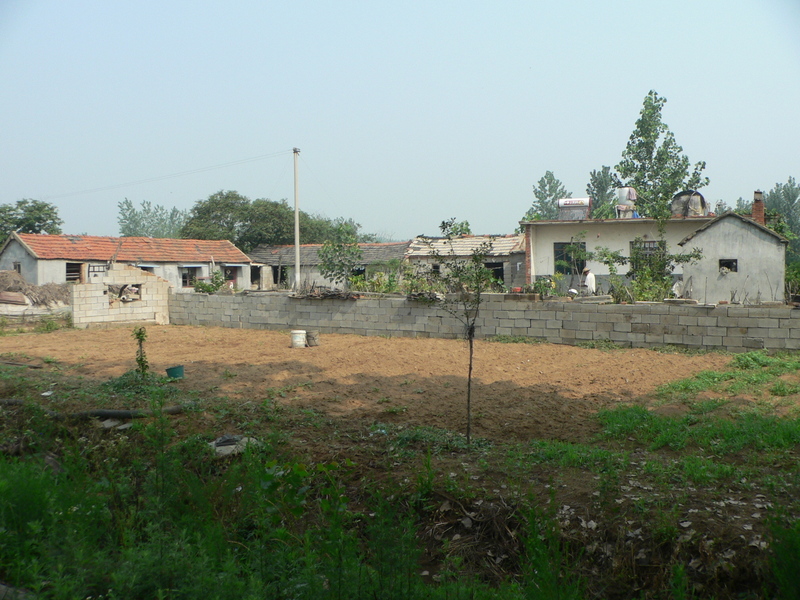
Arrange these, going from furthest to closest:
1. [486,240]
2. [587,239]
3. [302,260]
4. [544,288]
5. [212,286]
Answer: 1. [302,260]
2. [486,240]
3. [587,239]
4. [212,286]
5. [544,288]

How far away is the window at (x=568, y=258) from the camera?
22.8m

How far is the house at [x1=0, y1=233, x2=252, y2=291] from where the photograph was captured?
85.6 feet

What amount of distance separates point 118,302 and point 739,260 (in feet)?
57.6

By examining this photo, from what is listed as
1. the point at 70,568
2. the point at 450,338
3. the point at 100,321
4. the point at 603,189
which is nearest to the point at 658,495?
the point at 70,568

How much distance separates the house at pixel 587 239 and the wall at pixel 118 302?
44.3 feet

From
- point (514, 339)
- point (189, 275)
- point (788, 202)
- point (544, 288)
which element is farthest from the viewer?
point (788, 202)

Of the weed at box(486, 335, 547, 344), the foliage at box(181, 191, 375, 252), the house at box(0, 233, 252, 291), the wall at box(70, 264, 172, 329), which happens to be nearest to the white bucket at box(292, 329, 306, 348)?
the weed at box(486, 335, 547, 344)

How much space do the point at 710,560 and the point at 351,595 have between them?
2018 millimetres

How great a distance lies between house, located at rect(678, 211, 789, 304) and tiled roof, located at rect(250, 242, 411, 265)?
14611mm

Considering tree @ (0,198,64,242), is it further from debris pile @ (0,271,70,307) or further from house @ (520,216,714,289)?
house @ (520,216,714,289)

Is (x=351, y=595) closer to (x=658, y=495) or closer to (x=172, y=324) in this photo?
(x=658, y=495)

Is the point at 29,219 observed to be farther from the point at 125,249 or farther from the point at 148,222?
the point at 148,222

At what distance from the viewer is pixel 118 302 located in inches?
681

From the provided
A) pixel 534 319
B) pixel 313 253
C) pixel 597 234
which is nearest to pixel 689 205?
pixel 597 234
